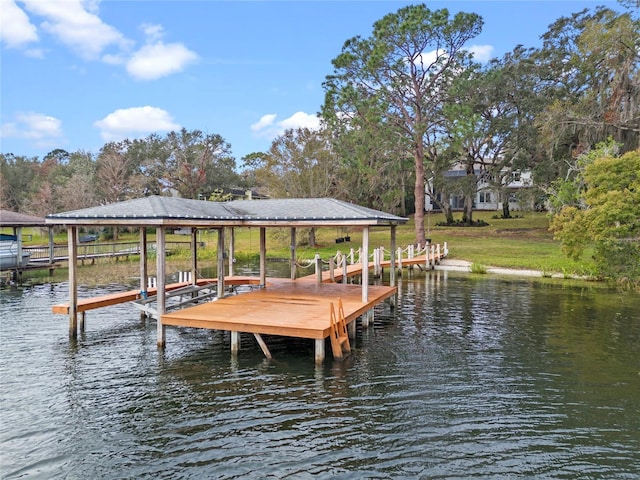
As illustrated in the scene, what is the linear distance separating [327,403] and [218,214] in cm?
666

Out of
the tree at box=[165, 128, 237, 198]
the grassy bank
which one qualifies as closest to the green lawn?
the grassy bank

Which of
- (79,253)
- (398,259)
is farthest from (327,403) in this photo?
(79,253)

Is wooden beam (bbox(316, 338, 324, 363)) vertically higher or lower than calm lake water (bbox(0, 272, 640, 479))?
higher

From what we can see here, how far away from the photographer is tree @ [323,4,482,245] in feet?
92.7

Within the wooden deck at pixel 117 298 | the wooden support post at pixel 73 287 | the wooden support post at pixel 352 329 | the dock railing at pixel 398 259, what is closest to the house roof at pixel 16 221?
the wooden deck at pixel 117 298

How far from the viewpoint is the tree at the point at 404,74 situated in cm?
2827

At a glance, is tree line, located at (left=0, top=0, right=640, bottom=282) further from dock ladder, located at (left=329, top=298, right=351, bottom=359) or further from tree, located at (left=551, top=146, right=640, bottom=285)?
dock ladder, located at (left=329, top=298, right=351, bottom=359)

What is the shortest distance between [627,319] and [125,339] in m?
14.4

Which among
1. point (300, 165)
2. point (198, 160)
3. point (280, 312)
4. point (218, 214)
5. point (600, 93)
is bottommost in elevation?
point (280, 312)

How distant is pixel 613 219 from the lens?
18.5m

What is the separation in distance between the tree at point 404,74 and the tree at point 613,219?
11897 mm

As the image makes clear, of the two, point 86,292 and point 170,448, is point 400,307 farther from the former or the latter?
point 86,292

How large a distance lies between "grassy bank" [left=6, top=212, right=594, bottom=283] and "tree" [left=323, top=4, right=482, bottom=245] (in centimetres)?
502

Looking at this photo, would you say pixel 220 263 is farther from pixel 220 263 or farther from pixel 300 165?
pixel 300 165
